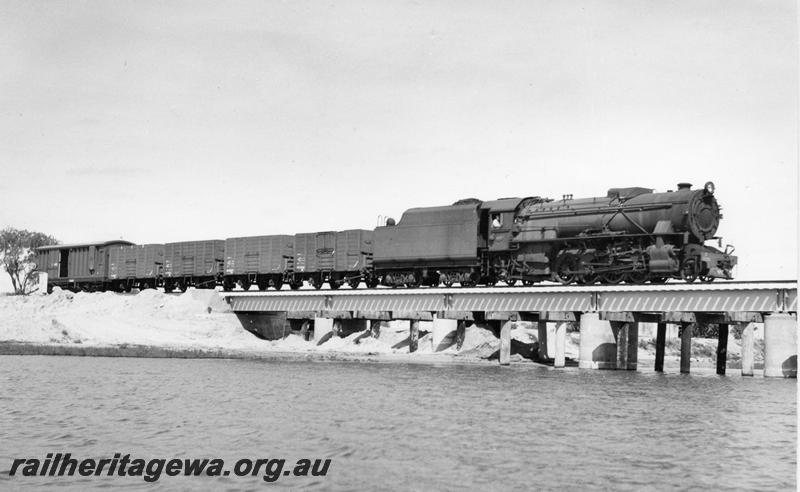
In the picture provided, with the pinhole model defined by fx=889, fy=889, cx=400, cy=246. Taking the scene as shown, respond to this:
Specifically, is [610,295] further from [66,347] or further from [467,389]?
[66,347]

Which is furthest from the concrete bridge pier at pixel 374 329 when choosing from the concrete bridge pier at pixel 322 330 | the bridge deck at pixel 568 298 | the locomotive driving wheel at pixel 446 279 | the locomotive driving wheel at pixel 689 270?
the locomotive driving wheel at pixel 689 270

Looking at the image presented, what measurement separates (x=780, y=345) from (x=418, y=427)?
55.1 ft

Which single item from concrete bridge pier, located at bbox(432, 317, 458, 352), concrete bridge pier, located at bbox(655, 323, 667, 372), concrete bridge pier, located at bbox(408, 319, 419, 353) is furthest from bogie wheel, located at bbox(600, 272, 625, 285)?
concrete bridge pier, located at bbox(408, 319, 419, 353)

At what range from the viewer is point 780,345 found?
28.9 m

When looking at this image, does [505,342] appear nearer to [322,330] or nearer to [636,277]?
[636,277]

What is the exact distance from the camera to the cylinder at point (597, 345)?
32.6 m

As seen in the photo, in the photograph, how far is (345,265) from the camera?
141 ft

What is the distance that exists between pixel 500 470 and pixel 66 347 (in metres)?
27.7

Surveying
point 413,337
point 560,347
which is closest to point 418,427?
point 560,347

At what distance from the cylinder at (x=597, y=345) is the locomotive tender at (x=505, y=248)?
5.59 feet

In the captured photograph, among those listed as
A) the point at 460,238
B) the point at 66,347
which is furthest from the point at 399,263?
the point at 66,347

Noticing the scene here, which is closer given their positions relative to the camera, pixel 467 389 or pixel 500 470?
pixel 500 470

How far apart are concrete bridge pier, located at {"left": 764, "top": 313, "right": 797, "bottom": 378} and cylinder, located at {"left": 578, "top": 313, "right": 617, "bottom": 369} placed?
562 cm

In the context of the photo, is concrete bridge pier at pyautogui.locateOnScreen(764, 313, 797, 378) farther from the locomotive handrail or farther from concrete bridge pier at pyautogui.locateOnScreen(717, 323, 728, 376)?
the locomotive handrail
